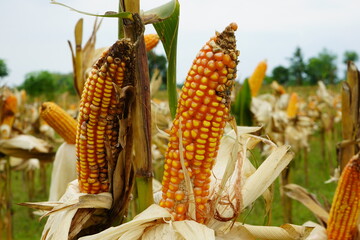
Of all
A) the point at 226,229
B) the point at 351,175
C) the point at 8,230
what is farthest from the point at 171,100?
the point at 8,230

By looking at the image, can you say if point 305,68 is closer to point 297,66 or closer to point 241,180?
point 297,66

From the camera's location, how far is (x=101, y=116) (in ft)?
4.56

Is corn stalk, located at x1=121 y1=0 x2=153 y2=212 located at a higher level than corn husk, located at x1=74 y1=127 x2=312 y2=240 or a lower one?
higher

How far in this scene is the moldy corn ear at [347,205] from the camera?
1965 mm

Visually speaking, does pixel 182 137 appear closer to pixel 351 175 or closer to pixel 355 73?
pixel 351 175

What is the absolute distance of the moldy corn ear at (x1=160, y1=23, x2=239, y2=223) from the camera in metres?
1.25

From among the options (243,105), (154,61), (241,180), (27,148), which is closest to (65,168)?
(154,61)

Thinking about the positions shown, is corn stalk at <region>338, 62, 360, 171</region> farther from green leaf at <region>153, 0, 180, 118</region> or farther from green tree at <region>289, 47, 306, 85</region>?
green tree at <region>289, 47, 306, 85</region>

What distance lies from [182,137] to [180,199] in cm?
21

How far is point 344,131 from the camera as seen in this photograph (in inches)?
116

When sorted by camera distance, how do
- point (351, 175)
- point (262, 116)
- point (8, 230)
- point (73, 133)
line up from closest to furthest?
1. point (351, 175)
2. point (73, 133)
3. point (8, 230)
4. point (262, 116)

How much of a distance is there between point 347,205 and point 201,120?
1.12 metres

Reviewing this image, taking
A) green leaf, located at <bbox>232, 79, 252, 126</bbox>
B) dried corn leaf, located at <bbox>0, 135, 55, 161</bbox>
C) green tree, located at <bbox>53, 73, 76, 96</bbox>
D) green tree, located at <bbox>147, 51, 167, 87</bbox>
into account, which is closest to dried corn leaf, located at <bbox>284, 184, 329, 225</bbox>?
green tree, located at <bbox>147, 51, 167, 87</bbox>

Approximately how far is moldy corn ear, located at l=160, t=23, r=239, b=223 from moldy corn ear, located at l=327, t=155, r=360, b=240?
902mm
